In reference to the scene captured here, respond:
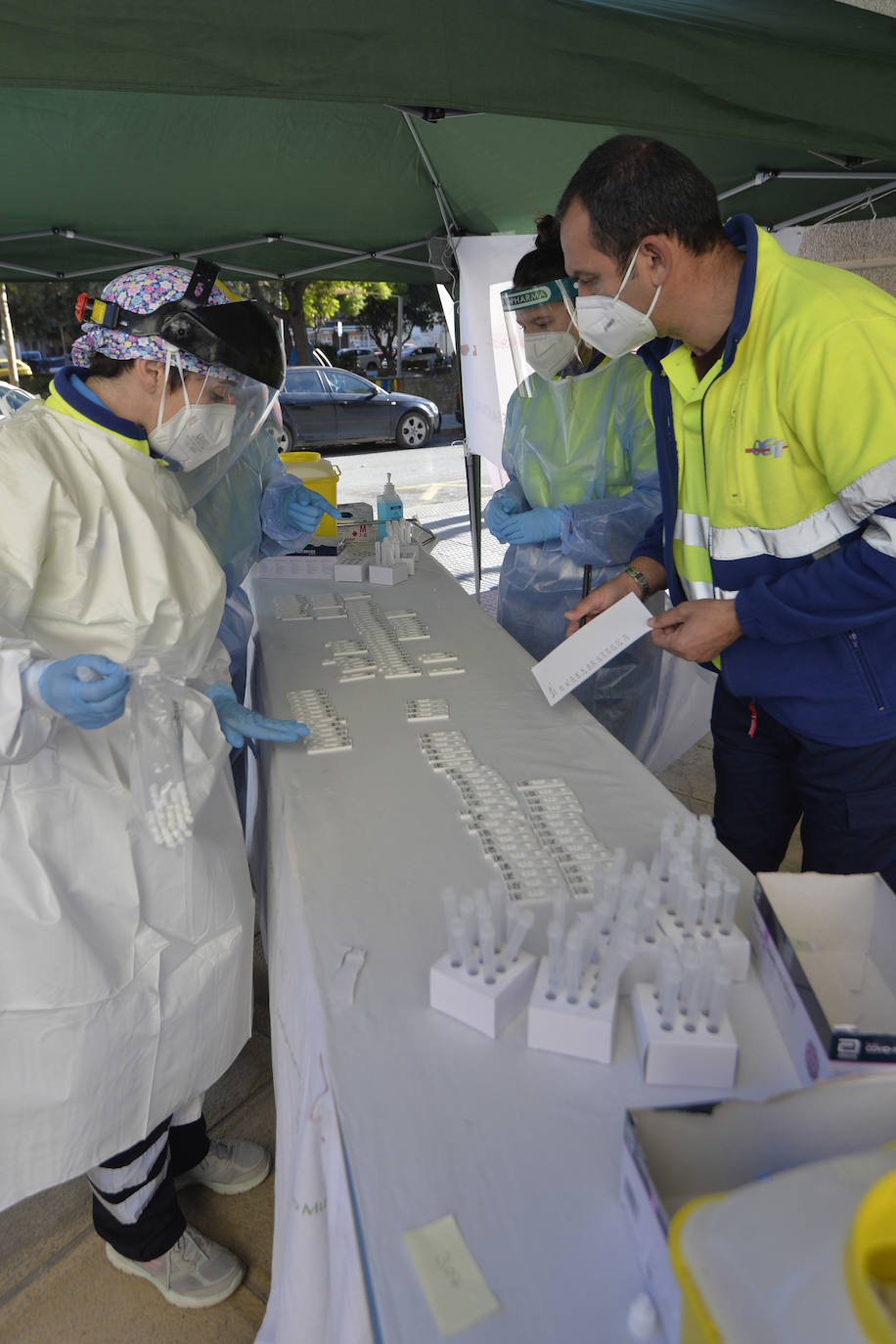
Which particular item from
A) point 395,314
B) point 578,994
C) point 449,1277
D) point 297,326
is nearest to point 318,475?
point 578,994

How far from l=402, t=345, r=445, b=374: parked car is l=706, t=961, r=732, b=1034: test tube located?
719 inches

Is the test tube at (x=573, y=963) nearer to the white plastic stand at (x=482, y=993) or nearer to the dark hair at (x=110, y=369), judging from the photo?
the white plastic stand at (x=482, y=993)

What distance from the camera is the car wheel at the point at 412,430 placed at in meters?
12.6

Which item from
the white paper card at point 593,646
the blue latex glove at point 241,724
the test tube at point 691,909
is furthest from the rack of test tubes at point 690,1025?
the blue latex glove at point 241,724

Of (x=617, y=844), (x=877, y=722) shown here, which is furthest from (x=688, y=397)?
(x=617, y=844)

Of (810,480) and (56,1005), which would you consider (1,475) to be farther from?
(810,480)

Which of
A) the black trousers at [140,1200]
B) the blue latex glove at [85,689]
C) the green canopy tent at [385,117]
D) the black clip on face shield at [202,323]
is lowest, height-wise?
the black trousers at [140,1200]

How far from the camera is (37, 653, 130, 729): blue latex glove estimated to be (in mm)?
1211

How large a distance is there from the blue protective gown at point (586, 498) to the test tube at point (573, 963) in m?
1.58

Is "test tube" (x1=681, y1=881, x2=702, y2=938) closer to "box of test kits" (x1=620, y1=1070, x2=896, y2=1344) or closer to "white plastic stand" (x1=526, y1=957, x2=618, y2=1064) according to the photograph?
"white plastic stand" (x1=526, y1=957, x2=618, y2=1064)

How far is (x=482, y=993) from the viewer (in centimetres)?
97

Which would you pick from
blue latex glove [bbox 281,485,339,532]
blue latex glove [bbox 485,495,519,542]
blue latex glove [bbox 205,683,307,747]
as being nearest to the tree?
blue latex glove [bbox 485,495,519,542]

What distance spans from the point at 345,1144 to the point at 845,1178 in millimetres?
494

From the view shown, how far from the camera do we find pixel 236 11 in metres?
1.95
